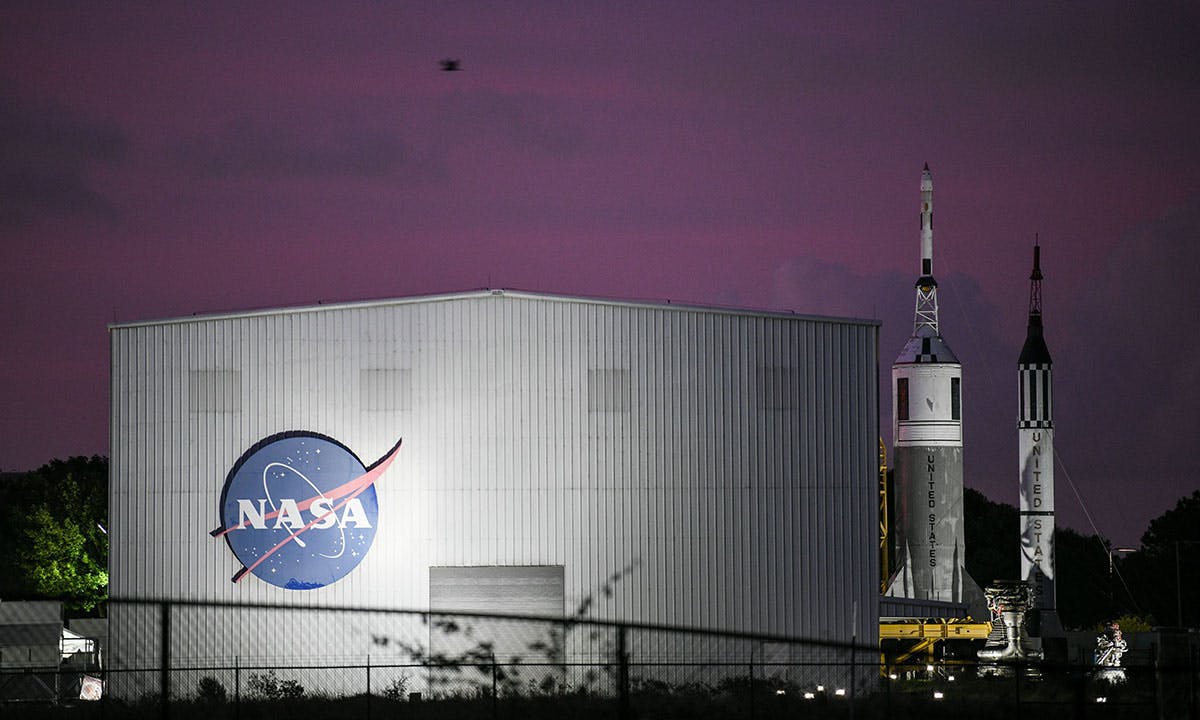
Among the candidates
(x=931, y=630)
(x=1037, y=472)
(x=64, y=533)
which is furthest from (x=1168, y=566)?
(x=64, y=533)

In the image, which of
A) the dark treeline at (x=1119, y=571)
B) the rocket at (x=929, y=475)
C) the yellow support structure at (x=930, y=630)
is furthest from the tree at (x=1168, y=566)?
the yellow support structure at (x=930, y=630)

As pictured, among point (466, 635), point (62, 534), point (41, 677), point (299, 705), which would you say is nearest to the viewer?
point (299, 705)

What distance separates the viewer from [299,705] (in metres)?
33.2

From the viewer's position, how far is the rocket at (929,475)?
2515 inches

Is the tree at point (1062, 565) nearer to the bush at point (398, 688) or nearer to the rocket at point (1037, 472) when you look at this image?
the rocket at point (1037, 472)

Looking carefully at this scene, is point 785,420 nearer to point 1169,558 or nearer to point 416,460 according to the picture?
point 416,460

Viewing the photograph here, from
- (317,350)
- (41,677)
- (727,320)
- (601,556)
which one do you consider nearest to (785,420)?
(727,320)

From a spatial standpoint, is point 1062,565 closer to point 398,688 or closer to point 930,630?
point 930,630

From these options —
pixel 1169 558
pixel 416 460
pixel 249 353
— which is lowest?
pixel 1169 558

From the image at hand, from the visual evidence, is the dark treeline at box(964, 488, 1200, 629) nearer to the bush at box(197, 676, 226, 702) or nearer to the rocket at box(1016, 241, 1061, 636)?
the rocket at box(1016, 241, 1061, 636)

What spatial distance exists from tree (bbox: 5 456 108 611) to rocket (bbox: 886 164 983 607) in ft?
155

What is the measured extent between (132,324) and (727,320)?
15.1m

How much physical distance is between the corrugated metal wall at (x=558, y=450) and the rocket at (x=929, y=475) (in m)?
24.0

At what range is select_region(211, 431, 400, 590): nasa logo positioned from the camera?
39719 millimetres
